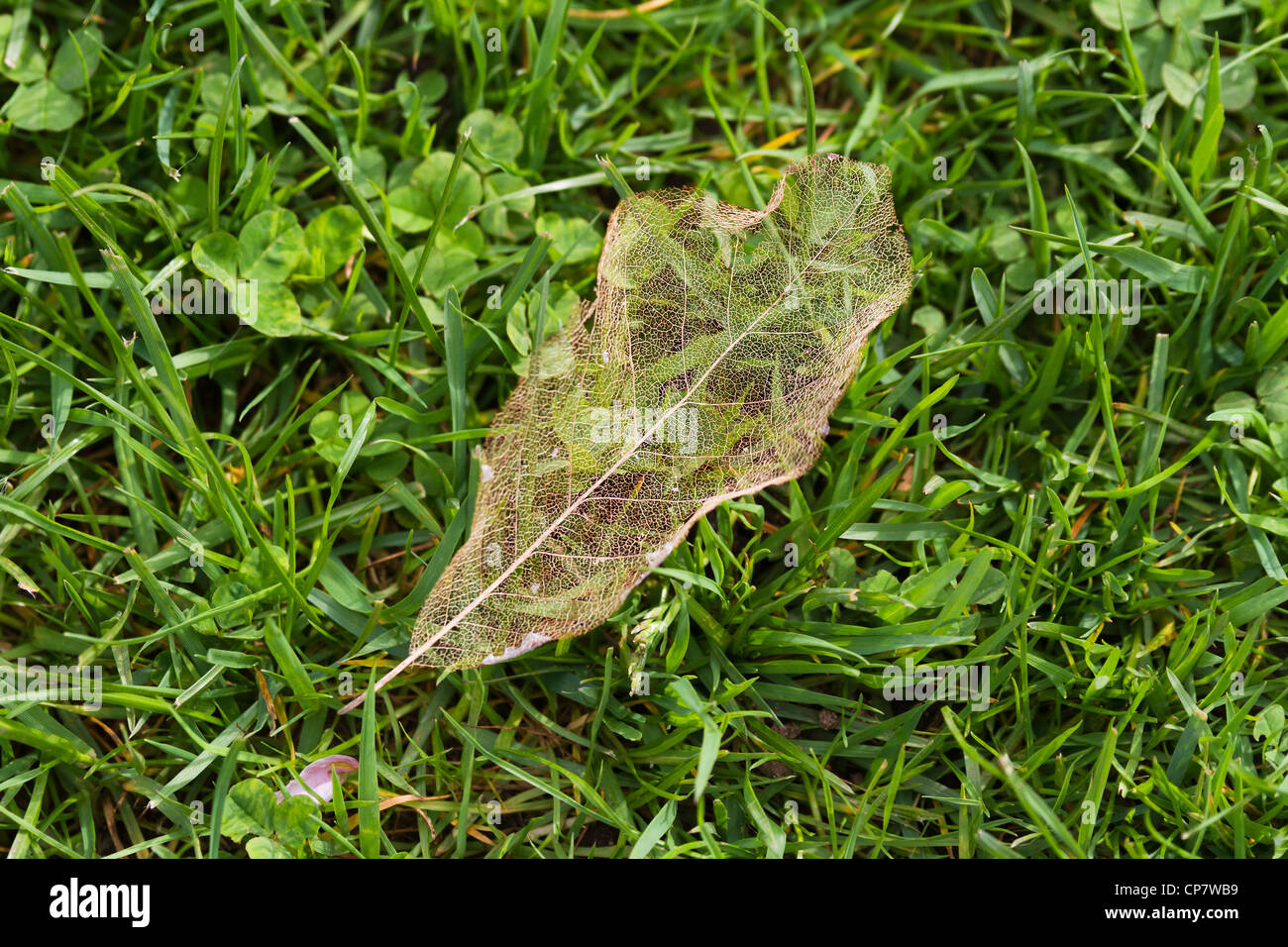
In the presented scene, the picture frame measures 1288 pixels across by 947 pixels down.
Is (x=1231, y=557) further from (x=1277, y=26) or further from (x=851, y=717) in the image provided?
(x=1277, y=26)

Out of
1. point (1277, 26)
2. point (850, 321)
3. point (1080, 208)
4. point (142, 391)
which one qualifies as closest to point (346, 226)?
point (142, 391)

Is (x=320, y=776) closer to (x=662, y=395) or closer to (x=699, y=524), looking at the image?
(x=699, y=524)

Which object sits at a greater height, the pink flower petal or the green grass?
the green grass

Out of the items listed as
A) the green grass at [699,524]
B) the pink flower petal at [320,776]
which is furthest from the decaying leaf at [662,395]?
the pink flower petal at [320,776]

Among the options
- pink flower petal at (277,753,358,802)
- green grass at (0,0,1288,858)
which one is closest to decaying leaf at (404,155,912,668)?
green grass at (0,0,1288,858)

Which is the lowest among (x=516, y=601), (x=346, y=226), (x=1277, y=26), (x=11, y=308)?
(x=516, y=601)

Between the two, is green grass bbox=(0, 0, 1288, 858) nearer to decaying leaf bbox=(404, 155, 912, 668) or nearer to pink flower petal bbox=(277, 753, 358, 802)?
pink flower petal bbox=(277, 753, 358, 802)
